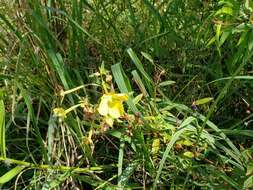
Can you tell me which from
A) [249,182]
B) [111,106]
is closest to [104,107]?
[111,106]

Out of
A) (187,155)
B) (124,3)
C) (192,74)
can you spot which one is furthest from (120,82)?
(124,3)

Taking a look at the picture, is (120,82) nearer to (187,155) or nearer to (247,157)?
(187,155)

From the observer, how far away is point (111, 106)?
1.29 meters

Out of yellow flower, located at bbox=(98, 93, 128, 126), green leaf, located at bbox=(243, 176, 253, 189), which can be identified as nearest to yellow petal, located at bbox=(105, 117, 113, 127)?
yellow flower, located at bbox=(98, 93, 128, 126)

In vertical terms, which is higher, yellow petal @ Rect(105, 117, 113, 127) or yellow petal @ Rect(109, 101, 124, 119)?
yellow petal @ Rect(109, 101, 124, 119)

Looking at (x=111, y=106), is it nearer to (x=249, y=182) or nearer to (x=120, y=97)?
(x=120, y=97)

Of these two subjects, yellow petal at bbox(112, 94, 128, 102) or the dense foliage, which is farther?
the dense foliage

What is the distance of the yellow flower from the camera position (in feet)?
4.19

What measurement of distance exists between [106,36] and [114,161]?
1.37 ft

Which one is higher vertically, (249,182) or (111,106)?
(111,106)

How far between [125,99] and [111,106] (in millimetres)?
36

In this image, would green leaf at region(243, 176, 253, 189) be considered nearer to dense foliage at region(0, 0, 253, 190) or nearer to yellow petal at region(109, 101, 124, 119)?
dense foliage at region(0, 0, 253, 190)

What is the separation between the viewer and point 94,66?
1.77 m

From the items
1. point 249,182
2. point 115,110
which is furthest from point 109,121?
point 249,182
